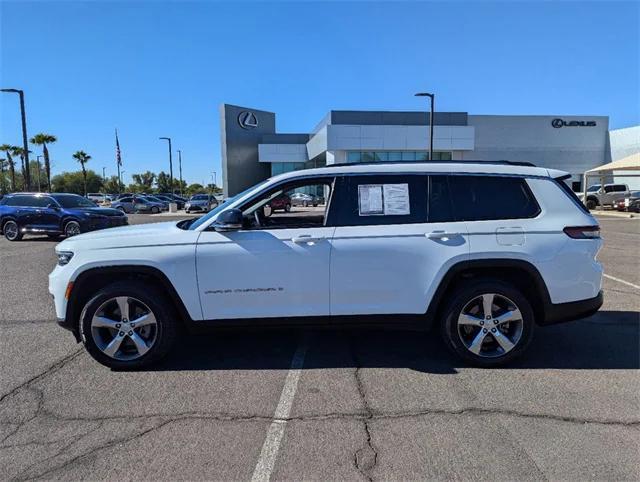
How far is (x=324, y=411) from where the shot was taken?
326cm

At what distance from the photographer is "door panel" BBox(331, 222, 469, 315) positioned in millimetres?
3863

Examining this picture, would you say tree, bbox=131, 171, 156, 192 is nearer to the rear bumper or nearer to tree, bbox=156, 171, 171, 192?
tree, bbox=156, 171, 171, 192

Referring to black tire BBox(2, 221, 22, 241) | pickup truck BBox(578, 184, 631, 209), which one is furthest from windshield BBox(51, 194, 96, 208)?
pickup truck BBox(578, 184, 631, 209)

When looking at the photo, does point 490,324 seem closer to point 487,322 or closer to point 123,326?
point 487,322

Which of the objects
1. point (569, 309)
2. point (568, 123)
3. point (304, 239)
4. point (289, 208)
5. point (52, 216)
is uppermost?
point (568, 123)

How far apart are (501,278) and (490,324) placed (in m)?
0.45

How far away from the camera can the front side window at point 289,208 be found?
4.05 m

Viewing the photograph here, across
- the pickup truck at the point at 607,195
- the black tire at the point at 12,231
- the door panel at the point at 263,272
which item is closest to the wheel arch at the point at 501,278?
the door panel at the point at 263,272

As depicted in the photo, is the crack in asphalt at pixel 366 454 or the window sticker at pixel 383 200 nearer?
the crack in asphalt at pixel 366 454

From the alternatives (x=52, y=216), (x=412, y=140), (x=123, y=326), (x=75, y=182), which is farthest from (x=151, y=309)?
(x=75, y=182)

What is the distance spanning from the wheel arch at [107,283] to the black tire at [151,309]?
8cm

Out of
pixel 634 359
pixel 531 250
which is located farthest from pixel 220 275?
pixel 634 359

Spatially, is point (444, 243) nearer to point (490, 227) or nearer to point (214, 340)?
point (490, 227)

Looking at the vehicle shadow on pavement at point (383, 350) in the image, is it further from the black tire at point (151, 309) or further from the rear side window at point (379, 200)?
the rear side window at point (379, 200)
